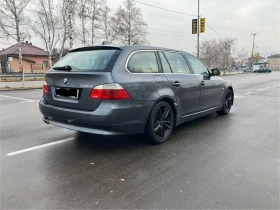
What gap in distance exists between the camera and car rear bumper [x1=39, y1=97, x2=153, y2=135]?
3.36 meters

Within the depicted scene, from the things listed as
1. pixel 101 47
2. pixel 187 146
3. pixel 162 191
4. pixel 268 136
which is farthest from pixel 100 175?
pixel 268 136

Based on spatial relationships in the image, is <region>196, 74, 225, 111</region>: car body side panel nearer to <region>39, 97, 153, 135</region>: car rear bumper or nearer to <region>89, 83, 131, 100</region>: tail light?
<region>39, 97, 153, 135</region>: car rear bumper

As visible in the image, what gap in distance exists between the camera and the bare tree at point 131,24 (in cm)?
3762

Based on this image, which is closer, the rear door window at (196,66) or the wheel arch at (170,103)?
the wheel arch at (170,103)

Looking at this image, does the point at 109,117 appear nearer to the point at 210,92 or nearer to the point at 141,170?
the point at 141,170

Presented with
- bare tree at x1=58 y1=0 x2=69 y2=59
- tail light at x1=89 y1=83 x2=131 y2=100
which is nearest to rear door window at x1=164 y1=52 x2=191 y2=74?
tail light at x1=89 y1=83 x2=131 y2=100

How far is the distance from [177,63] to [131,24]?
3586cm

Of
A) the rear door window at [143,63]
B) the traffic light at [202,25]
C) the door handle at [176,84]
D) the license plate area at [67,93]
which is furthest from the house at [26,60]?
the door handle at [176,84]

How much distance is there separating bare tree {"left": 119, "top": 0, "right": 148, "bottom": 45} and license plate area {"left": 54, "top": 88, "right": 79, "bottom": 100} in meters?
→ 34.6

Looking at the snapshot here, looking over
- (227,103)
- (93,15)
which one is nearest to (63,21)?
(93,15)

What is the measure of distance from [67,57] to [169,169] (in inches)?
107

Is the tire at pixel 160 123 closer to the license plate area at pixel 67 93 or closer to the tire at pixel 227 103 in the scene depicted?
the license plate area at pixel 67 93

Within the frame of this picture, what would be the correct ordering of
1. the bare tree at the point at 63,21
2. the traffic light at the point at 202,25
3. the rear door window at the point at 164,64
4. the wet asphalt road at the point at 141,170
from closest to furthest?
the wet asphalt road at the point at 141,170 → the rear door window at the point at 164,64 → the traffic light at the point at 202,25 → the bare tree at the point at 63,21

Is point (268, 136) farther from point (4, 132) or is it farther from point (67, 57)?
point (4, 132)
